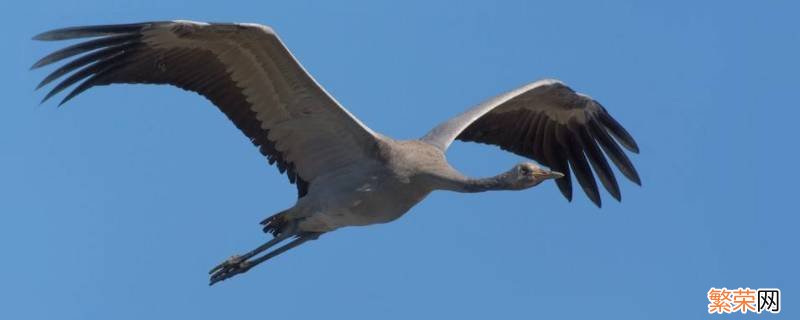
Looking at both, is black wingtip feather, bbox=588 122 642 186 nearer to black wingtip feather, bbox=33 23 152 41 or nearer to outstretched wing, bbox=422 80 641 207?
outstretched wing, bbox=422 80 641 207

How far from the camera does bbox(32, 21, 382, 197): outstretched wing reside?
53.3 ft

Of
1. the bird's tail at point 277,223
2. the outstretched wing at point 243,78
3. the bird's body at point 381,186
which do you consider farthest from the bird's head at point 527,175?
the bird's tail at point 277,223

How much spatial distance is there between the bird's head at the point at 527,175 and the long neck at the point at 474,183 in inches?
4.5

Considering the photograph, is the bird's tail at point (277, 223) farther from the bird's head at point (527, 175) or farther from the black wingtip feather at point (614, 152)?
the black wingtip feather at point (614, 152)

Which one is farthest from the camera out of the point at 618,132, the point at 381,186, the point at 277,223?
the point at 618,132

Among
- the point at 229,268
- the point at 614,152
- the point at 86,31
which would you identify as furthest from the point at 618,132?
the point at 86,31

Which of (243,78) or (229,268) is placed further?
(229,268)

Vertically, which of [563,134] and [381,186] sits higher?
[563,134]

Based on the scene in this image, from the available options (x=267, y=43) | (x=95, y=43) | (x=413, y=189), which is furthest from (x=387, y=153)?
(x=95, y=43)

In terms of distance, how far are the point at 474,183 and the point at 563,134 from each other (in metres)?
4.11

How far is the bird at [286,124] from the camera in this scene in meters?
16.3

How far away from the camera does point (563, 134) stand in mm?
20375

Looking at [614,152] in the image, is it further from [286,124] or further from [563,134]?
[286,124]

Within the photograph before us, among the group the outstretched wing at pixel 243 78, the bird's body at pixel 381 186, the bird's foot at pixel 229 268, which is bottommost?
the bird's foot at pixel 229 268
